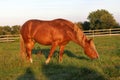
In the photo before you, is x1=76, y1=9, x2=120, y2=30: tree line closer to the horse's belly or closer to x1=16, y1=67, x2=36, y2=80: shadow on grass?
the horse's belly

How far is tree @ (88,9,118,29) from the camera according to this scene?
2135 inches

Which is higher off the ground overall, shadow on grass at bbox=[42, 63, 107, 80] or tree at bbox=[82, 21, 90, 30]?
shadow on grass at bbox=[42, 63, 107, 80]

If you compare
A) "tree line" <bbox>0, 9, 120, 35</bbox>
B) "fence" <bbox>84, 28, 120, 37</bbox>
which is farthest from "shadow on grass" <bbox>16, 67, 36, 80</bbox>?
"tree line" <bbox>0, 9, 120, 35</bbox>

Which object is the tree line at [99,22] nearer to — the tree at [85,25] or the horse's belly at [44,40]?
the tree at [85,25]

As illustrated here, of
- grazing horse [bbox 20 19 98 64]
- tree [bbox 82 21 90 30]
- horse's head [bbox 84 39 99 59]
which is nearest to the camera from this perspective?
horse's head [bbox 84 39 99 59]

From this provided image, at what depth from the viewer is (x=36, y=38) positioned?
12586 millimetres

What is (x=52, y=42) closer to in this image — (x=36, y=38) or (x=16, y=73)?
(x=36, y=38)

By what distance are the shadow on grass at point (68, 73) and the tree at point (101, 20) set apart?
1726 inches

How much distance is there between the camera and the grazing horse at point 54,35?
11.7 m

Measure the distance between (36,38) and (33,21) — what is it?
0.82 metres

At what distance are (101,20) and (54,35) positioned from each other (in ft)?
146

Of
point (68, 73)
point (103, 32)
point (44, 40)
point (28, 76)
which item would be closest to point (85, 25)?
point (103, 32)

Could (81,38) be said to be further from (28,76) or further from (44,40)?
(28,76)

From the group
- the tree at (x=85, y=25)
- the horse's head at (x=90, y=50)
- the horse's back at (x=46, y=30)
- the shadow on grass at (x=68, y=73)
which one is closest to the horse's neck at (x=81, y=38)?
the horse's head at (x=90, y=50)
